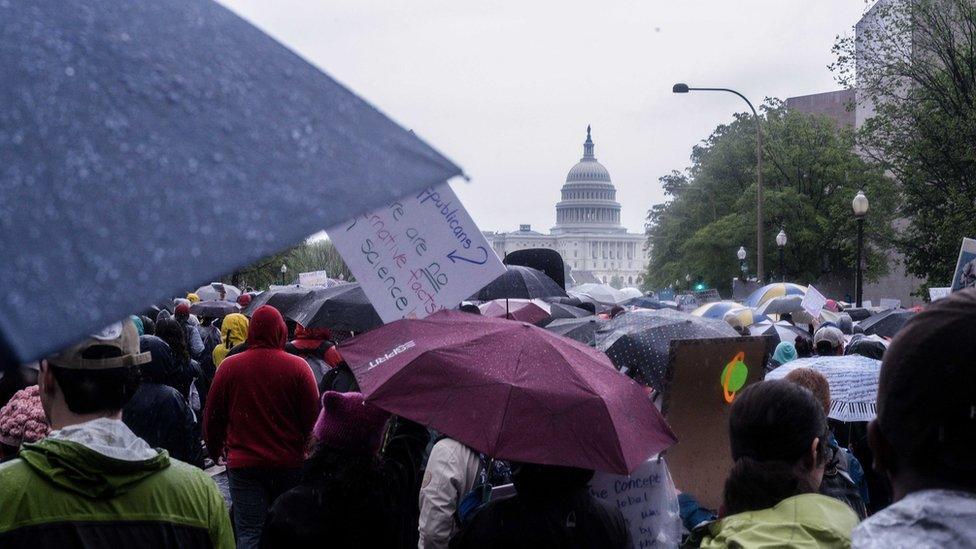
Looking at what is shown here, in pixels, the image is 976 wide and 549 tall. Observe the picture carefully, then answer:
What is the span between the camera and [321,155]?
1.65 metres

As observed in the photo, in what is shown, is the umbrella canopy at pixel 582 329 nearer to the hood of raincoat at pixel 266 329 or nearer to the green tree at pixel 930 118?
the hood of raincoat at pixel 266 329

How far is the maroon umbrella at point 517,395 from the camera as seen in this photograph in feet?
12.3

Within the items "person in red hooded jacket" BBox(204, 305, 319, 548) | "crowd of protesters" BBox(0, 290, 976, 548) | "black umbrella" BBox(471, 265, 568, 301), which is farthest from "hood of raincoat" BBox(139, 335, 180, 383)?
"black umbrella" BBox(471, 265, 568, 301)

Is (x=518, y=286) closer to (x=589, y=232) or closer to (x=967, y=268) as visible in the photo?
(x=967, y=268)

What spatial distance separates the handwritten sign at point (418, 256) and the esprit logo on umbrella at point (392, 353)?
30 cm

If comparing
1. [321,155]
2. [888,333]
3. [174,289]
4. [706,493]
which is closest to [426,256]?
[706,493]

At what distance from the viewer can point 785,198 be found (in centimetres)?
4859

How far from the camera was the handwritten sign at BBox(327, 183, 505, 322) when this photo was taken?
4.57m

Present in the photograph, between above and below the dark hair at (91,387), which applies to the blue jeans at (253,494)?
below

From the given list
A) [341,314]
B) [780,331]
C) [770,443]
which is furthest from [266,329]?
[780,331]

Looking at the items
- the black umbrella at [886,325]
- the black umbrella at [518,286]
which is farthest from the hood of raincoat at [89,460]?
the black umbrella at [886,325]

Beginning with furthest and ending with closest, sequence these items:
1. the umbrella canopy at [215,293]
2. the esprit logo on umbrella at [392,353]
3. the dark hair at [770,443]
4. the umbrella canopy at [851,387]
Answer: the umbrella canopy at [215,293], the umbrella canopy at [851,387], the esprit logo on umbrella at [392,353], the dark hair at [770,443]

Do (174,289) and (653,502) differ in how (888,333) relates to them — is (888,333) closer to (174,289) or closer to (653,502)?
(653,502)

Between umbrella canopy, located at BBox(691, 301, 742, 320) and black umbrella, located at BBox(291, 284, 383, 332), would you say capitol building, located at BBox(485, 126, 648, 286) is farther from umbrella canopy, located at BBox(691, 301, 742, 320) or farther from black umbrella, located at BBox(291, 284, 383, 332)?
black umbrella, located at BBox(291, 284, 383, 332)
